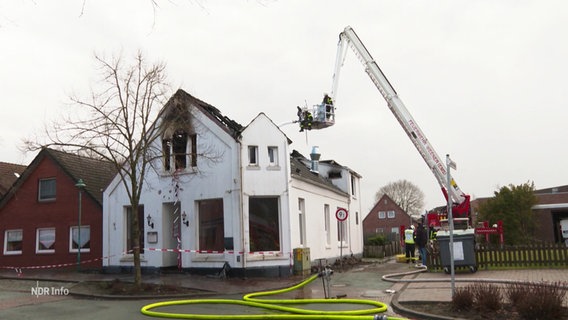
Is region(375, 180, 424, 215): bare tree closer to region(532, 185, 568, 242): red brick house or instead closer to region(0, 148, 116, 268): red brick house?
region(532, 185, 568, 242): red brick house

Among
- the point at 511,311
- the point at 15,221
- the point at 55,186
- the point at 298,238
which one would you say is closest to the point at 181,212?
the point at 298,238

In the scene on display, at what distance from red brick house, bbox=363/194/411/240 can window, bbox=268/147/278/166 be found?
5239cm

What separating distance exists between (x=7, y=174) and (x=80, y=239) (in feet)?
41.9

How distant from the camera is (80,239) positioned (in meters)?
21.8

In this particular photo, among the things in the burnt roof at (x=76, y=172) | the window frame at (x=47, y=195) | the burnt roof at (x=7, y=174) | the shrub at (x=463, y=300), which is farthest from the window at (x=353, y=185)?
the burnt roof at (x=7, y=174)

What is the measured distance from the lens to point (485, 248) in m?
17.5

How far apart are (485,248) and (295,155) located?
13597 mm

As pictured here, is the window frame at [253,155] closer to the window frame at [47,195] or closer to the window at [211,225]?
the window at [211,225]

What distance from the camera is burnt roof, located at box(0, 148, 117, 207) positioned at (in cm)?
2272

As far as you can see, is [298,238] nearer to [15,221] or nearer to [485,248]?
[485,248]

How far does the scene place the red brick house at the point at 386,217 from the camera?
225 feet

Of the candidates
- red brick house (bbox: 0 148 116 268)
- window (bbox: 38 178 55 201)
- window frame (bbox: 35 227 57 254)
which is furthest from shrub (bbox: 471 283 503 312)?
window (bbox: 38 178 55 201)

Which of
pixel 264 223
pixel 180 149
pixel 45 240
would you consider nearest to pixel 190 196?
pixel 180 149

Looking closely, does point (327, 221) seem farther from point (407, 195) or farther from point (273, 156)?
point (407, 195)
